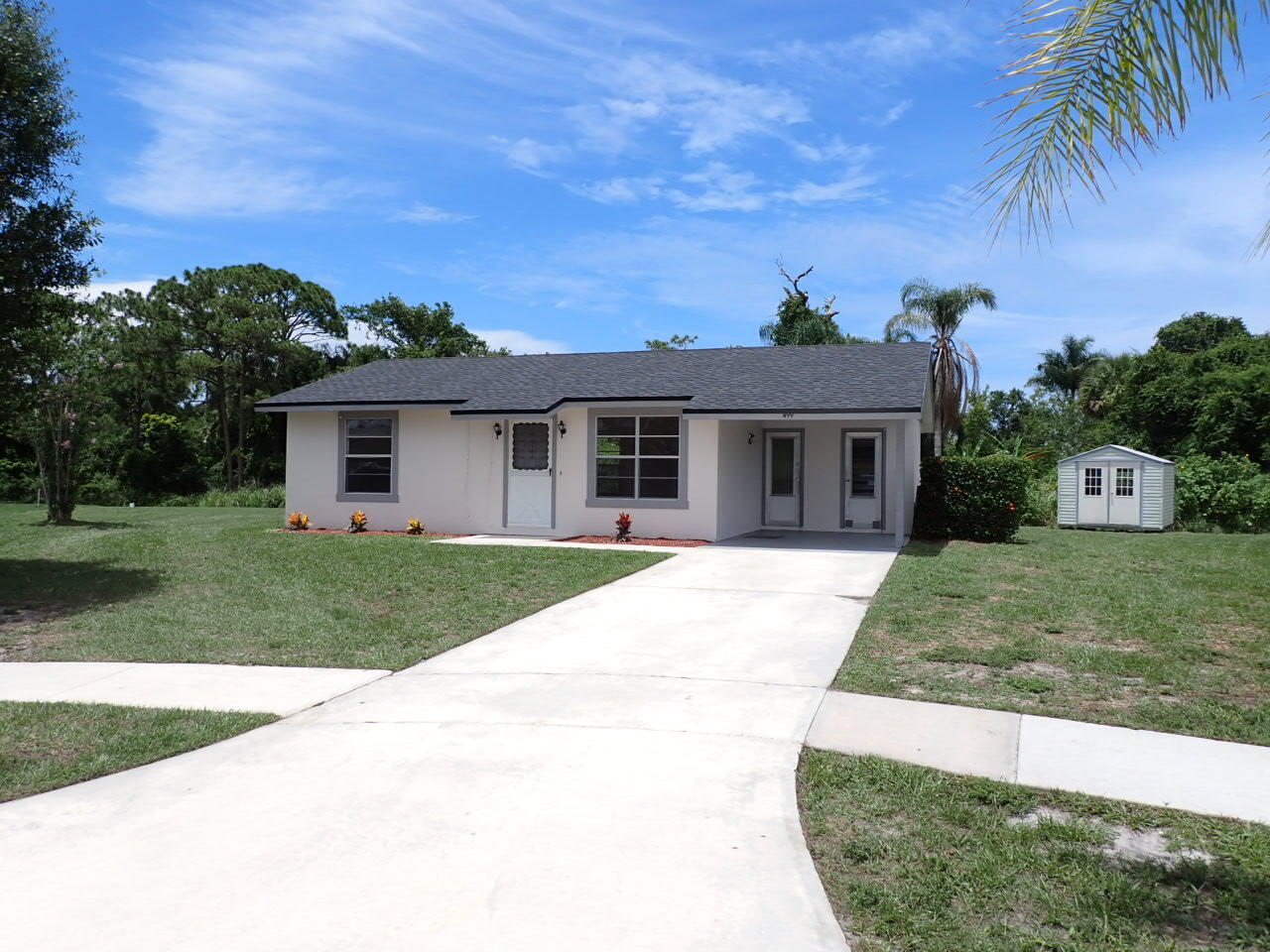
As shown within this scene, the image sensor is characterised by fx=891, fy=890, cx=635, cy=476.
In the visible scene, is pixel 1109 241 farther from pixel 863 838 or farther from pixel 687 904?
pixel 687 904

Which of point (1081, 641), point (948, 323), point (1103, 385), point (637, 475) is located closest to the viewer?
point (1081, 641)

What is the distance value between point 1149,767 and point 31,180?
13.4 metres

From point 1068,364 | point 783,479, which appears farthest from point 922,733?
point 1068,364

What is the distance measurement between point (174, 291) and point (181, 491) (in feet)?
29.9

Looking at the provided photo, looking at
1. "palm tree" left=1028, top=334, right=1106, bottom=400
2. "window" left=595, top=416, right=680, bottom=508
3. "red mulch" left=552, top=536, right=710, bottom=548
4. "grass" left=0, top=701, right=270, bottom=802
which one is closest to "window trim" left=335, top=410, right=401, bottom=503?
"red mulch" left=552, top=536, right=710, bottom=548

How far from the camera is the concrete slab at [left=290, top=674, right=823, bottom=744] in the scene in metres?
5.43

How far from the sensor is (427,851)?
12.0 feet

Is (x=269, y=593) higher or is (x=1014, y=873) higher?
(x=269, y=593)

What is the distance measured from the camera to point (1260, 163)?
4.13 meters

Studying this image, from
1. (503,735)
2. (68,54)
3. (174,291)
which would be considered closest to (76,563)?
(68,54)

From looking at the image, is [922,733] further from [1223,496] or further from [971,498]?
[1223,496]

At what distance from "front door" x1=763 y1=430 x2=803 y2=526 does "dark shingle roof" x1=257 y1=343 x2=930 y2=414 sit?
59.9 inches

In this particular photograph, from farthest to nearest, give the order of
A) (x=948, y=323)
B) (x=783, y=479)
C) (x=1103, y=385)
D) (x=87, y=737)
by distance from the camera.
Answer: (x=1103, y=385)
(x=948, y=323)
(x=783, y=479)
(x=87, y=737)

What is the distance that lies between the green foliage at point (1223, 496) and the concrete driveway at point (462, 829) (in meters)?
21.4
